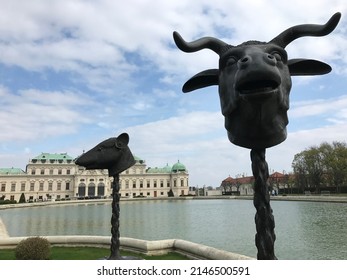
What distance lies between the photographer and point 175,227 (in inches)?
742

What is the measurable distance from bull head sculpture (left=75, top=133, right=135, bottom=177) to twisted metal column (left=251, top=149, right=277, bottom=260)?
4531 millimetres

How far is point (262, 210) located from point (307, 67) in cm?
145

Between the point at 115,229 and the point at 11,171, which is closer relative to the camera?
the point at 115,229

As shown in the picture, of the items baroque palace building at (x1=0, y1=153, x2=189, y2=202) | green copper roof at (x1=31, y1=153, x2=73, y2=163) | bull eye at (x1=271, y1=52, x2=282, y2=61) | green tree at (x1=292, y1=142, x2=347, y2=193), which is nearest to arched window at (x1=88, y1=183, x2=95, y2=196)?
baroque palace building at (x1=0, y1=153, x2=189, y2=202)

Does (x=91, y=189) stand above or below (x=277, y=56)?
below

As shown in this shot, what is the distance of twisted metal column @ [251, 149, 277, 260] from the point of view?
260 cm

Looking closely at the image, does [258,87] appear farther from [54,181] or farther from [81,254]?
[54,181]

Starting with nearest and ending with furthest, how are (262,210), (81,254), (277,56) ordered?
(277,56) < (262,210) < (81,254)

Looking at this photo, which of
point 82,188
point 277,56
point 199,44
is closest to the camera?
point 277,56

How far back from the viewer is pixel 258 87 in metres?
2.26

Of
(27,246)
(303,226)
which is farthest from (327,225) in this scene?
(27,246)

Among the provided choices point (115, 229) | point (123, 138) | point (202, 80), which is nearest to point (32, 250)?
point (115, 229)

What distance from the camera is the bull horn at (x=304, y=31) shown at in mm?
2543
